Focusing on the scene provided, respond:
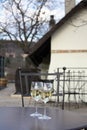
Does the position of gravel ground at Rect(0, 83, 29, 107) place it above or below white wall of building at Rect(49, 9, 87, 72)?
below

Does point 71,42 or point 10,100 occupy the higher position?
point 71,42

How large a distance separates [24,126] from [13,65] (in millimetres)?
42507

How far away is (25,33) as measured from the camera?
33938 millimetres

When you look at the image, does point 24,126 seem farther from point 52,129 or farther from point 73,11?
point 73,11

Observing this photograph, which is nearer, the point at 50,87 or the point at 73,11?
the point at 50,87

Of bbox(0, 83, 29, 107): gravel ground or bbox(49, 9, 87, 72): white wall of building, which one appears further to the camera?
bbox(49, 9, 87, 72): white wall of building

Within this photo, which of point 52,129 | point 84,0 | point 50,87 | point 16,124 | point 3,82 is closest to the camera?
point 52,129

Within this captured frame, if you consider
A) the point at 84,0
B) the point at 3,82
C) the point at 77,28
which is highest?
the point at 84,0

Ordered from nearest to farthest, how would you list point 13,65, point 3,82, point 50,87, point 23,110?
point 50,87 < point 23,110 < point 3,82 < point 13,65

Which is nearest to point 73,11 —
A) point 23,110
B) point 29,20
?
point 23,110

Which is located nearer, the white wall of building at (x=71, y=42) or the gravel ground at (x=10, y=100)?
the gravel ground at (x=10, y=100)

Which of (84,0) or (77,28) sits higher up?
(84,0)

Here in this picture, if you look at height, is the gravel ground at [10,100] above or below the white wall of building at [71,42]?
below

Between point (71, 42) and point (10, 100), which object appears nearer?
point (71, 42)
